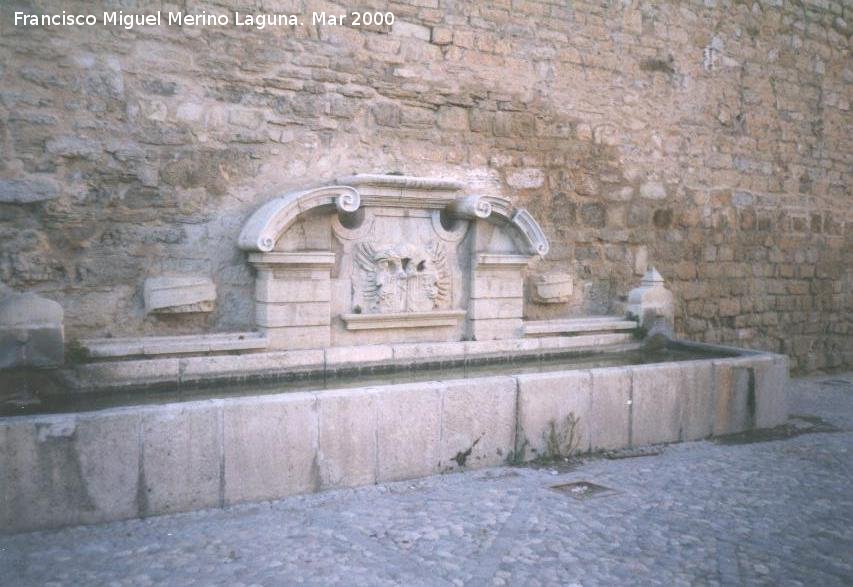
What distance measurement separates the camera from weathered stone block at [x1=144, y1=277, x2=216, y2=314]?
176 inches

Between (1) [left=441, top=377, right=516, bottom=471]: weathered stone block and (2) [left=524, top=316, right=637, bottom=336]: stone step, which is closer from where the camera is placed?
(1) [left=441, top=377, right=516, bottom=471]: weathered stone block

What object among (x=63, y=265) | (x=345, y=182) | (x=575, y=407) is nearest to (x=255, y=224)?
(x=345, y=182)

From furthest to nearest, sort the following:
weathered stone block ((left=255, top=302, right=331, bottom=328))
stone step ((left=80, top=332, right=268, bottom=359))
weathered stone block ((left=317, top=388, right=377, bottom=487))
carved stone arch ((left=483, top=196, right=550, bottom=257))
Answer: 1. carved stone arch ((left=483, top=196, right=550, bottom=257))
2. weathered stone block ((left=255, top=302, right=331, bottom=328))
3. stone step ((left=80, top=332, right=268, bottom=359))
4. weathered stone block ((left=317, top=388, right=377, bottom=487))

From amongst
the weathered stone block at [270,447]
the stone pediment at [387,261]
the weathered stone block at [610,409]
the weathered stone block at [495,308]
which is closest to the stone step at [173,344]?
the stone pediment at [387,261]

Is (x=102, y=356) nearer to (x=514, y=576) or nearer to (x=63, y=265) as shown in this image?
(x=63, y=265)

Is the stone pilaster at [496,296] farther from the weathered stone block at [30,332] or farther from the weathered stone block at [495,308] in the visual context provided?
the weathered stone block at [30,332]

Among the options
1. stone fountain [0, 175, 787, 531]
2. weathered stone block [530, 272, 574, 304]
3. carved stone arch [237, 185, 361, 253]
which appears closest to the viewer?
stone fountain [0, 175, 787, 531]

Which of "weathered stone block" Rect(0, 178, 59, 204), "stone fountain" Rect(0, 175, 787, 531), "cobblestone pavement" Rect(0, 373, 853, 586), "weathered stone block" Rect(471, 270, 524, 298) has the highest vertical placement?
"weathered stone block" Rect(0, 178, 59, 204)

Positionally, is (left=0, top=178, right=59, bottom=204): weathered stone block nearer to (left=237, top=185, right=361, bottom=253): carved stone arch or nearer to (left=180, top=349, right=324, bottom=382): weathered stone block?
(left=237, top=185, right=361, bottom=253): carved stone arch

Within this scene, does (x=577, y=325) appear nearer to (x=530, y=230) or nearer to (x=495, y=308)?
(x=495, y=308)

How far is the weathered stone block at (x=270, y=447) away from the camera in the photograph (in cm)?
346

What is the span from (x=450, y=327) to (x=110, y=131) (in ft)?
7.88

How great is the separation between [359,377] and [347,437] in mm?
992

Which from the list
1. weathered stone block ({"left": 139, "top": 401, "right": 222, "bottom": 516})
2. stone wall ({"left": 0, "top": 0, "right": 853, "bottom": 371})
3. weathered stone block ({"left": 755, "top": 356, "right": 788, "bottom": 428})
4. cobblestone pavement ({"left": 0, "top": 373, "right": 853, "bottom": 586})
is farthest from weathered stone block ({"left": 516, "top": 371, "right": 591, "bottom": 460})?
stone wall ({"left": 0, "top": 0, "right": 853, "bottom": 371})
